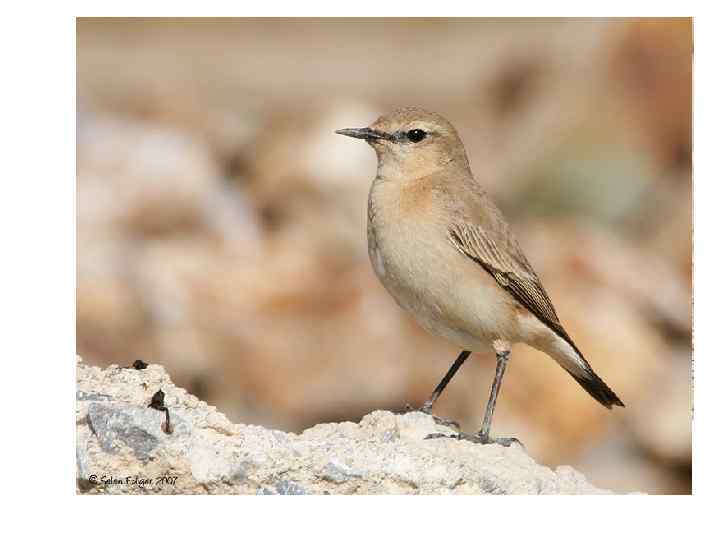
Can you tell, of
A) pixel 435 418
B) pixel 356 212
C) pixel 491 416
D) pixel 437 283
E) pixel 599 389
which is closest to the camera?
pixel 437 283

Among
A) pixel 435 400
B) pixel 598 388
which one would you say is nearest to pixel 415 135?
pixel 435 400

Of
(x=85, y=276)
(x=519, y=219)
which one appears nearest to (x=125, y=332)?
(x=85, y=276)

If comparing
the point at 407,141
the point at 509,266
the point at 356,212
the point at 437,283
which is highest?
the point at 356,212

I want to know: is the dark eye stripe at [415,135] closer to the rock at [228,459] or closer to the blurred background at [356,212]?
the blurred background at [356,212]

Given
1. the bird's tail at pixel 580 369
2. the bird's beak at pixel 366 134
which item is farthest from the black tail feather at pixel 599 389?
the bird's beak at pixel 366 134

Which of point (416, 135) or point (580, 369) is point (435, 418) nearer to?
point (580, 369)

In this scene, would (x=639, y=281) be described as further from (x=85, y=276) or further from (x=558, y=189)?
(x=85, y=276)

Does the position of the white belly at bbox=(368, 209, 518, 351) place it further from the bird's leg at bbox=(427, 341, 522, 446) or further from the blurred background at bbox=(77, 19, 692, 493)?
the blurred background at bbox=(77, 19, 692, 493)
